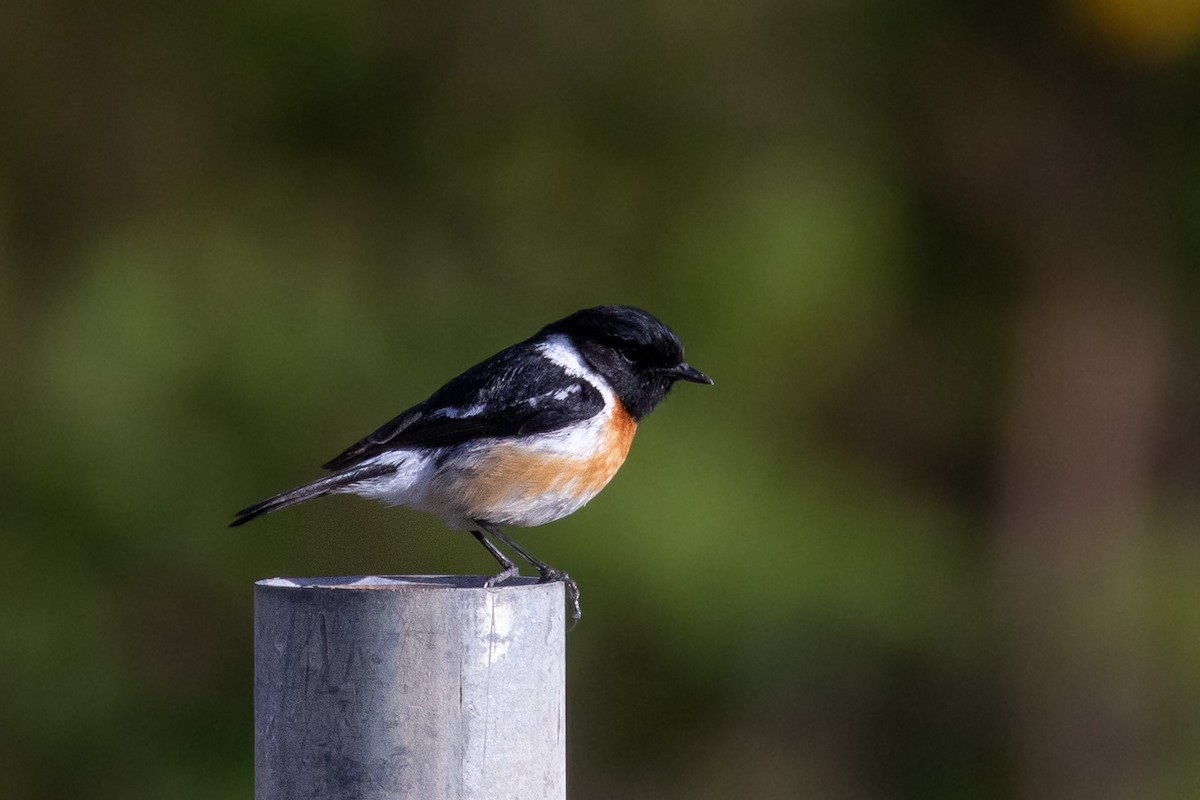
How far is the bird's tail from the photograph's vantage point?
11.4 feet

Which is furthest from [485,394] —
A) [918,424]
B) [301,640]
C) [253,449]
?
[918,424]

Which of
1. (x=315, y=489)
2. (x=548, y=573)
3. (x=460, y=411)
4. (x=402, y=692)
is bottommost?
(x=402, y=692)

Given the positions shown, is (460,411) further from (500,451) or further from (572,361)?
(572,361)

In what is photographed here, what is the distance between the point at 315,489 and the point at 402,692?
127cm

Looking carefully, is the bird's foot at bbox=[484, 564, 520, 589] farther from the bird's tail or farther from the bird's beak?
the bird's beak

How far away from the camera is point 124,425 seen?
820 cm

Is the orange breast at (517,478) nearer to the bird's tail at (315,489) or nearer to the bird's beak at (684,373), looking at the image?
the bird's tail at (315,489)

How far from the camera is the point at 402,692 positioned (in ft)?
8.63

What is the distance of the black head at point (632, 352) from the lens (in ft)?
14.3

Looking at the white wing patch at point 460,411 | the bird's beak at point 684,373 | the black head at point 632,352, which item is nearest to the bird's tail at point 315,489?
the white wing patch at point 460,411

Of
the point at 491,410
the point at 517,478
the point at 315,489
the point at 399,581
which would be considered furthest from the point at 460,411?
the point at 399,581

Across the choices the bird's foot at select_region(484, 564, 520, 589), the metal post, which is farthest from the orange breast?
the metal post

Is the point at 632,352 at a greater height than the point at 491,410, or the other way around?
the point at 632,352

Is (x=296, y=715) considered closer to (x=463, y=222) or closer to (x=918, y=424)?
(x=463, y=222)
